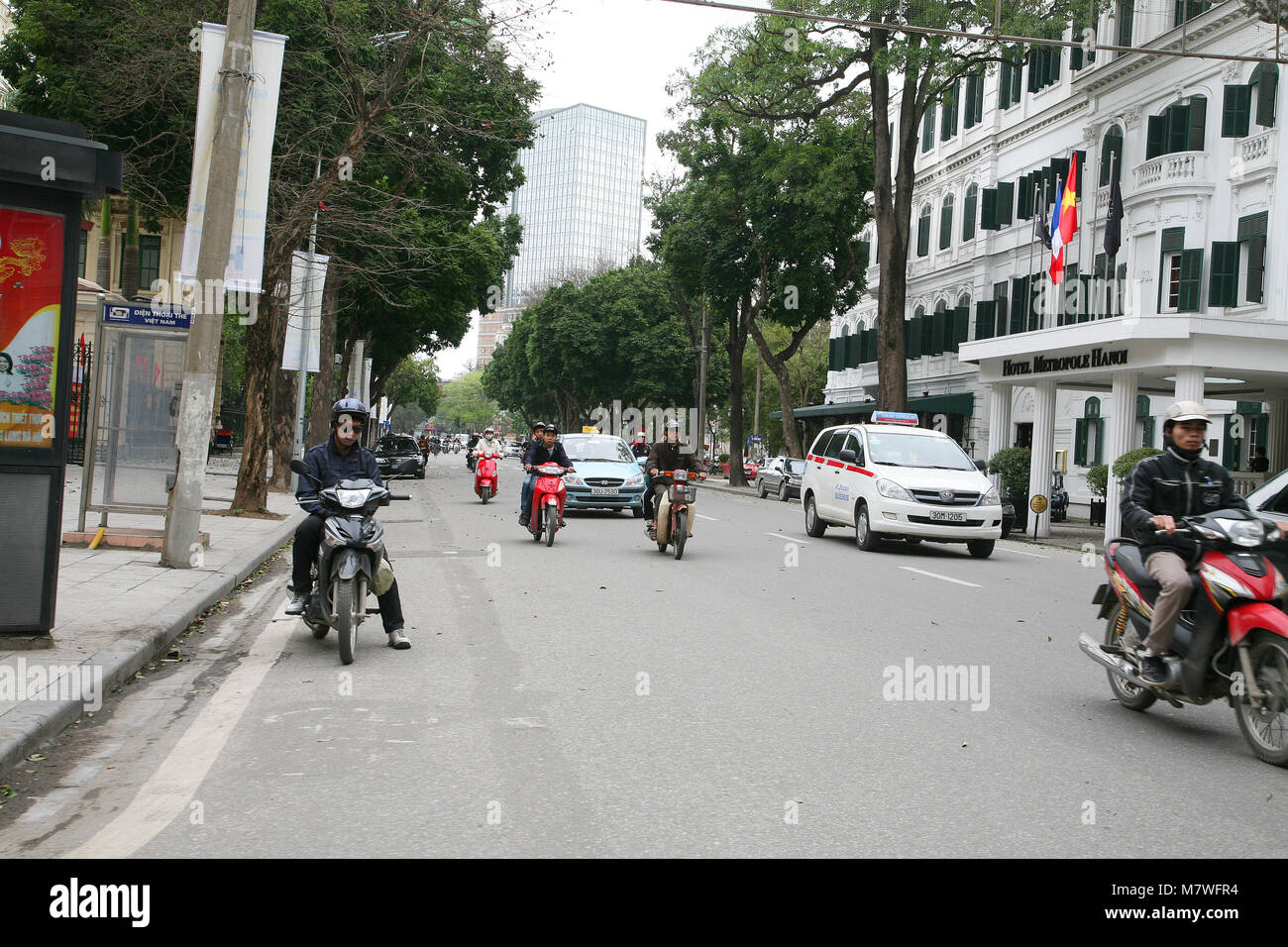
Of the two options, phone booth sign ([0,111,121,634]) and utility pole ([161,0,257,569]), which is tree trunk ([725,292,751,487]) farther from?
phone booth sign ([0,111,121,634])

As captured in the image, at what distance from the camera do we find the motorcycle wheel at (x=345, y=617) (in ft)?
26.0

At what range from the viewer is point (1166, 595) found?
6.40m

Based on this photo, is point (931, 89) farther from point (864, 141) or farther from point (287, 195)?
point (287, 195)

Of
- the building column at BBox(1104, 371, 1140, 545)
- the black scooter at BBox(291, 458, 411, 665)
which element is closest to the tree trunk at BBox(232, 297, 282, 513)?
the black scooter at BBox(291, 458, 411, 665)

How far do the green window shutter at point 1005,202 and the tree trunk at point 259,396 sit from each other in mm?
26237

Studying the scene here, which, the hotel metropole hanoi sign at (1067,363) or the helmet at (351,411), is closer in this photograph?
the helmet at (351,411)

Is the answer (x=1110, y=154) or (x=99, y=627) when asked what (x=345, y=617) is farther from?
(x=1110, y=154)

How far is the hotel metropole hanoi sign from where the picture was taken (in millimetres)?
24306

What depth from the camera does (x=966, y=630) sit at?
10109mm

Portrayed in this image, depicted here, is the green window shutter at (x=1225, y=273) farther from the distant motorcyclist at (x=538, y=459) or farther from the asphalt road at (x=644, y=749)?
the asphalt road at (x=644, y=749)

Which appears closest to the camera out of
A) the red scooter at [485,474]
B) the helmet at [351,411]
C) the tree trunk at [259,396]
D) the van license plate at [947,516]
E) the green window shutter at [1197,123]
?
the helmet at [351,411]

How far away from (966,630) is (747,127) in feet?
110

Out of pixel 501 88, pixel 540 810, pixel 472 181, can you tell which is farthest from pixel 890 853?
pixel 472 181

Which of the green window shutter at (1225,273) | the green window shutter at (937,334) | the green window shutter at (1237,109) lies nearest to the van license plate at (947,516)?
the green window shutter at (1225,273)
